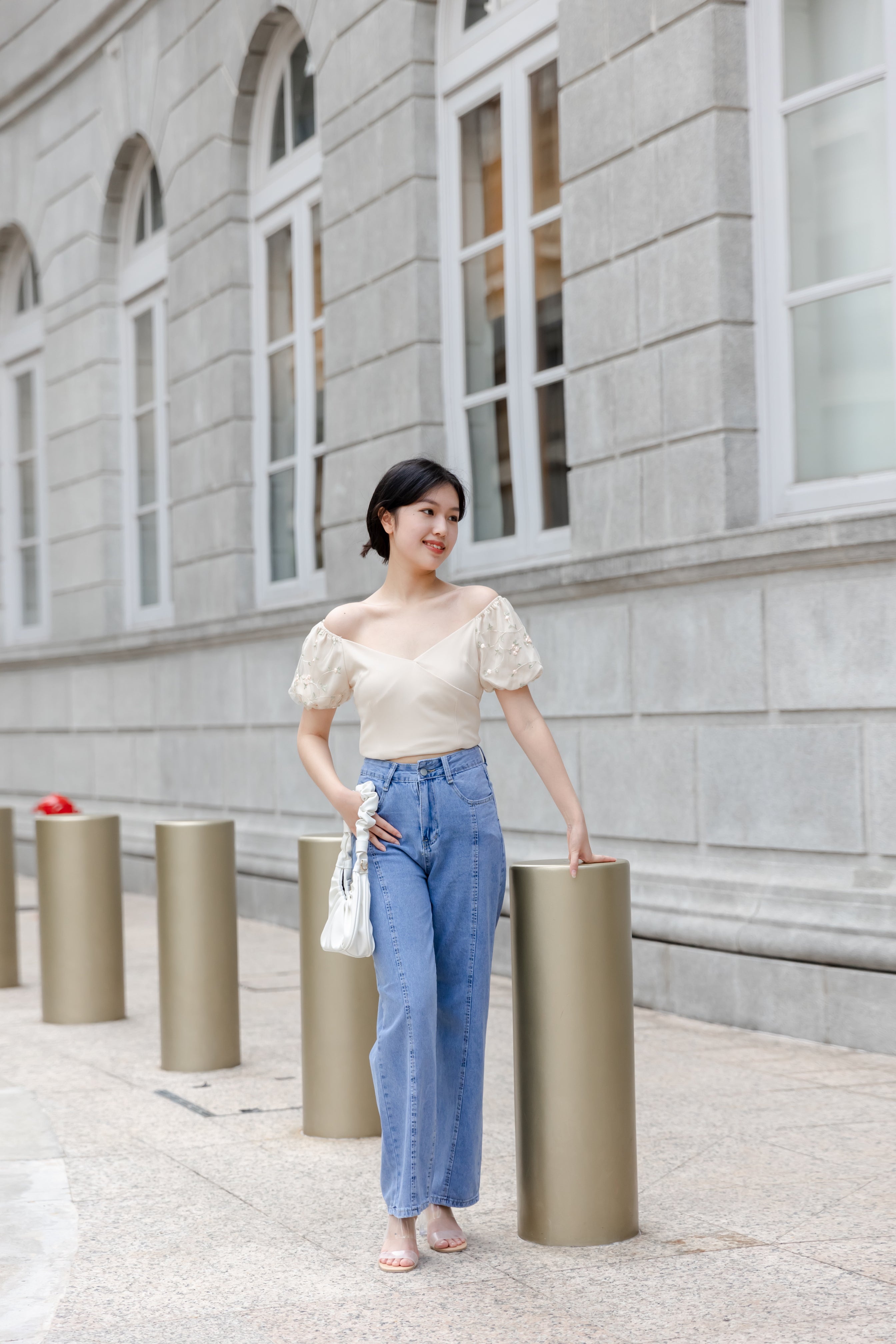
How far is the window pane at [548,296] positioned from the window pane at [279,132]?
3546 millimetres

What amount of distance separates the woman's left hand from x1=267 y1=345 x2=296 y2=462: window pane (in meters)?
7.93

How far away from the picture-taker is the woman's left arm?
376 cm

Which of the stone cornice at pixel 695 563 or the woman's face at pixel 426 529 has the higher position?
the stone cornice at pixel 695 563

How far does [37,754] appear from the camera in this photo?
15.2m

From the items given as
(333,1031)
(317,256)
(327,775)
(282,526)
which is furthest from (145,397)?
(327,775)

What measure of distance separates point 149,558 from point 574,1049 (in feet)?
34.9

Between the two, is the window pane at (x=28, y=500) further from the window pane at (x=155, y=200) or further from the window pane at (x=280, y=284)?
the window pane at (x=280, y=284)

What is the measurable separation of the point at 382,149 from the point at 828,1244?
24.4 ft

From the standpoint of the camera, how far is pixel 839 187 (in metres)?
6.65

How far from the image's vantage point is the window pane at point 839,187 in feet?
21.3

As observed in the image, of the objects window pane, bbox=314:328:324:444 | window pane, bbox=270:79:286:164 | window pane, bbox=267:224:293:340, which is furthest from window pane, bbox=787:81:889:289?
window pane, bbox=270:79:286:164

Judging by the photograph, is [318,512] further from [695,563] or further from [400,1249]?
[400,1249]

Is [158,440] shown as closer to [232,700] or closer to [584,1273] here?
[232,700]

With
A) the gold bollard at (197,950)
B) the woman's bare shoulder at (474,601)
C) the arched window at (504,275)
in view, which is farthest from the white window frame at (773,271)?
the woman's bare shoulder at (474,601)
